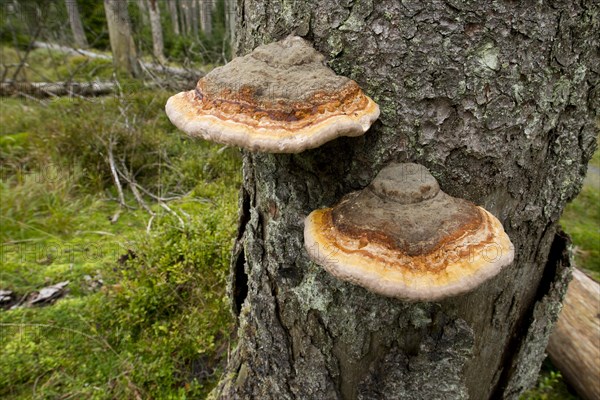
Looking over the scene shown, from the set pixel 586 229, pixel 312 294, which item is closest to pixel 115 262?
pixel 312 294

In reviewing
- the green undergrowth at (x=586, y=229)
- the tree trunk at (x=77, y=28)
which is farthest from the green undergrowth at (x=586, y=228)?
the tree trunk at (x=77, y=28)

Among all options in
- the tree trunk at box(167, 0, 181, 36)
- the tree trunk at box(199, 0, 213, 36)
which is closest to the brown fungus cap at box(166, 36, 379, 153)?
the tree trunk at box(199, 0, 213, 36)

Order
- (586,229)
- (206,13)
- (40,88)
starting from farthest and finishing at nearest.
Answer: (206,13), (40,88), (586,229)

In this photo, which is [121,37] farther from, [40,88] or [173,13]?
[173,13]

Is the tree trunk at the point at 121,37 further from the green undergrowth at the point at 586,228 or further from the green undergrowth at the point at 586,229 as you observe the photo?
the green undergrowth at the point at 586,229

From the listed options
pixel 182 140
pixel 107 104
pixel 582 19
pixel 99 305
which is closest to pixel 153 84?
pixel 107 104

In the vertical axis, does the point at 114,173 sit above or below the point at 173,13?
below

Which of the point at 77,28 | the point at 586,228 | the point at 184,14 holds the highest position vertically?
the point at 184,14

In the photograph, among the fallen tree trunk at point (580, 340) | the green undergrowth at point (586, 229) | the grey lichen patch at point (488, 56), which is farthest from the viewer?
the green undergrowth at point (586, 229)
